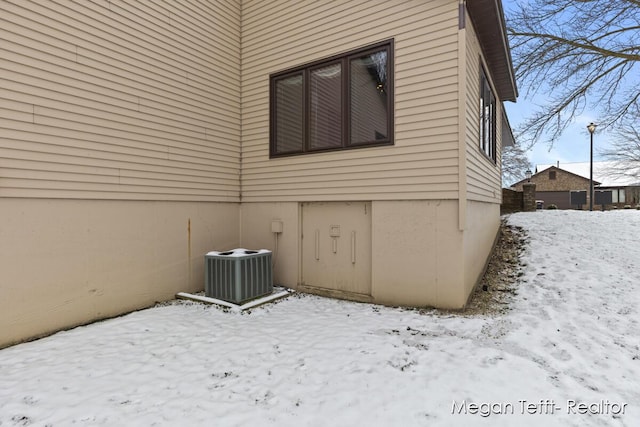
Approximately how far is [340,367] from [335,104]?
12.8ft

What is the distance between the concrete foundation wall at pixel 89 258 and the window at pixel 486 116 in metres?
5.12

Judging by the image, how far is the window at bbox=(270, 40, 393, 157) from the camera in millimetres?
4750

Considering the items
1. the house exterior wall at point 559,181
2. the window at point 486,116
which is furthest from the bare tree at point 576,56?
the house exterior wall at point 559,181

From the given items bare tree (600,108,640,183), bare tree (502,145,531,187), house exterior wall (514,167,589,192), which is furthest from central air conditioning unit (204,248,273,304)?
house exterior wall (514,167,589,192)

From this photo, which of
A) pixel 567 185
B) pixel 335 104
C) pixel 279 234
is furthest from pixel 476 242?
pixel 567 185

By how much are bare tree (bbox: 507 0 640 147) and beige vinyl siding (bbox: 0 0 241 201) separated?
9534 mm

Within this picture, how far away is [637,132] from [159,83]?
779 inches

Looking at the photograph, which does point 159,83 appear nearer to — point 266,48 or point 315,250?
point 266,48

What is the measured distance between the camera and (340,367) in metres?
2.85

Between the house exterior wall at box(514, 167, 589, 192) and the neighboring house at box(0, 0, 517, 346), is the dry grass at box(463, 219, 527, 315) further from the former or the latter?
the house exterior wall at box(514, 167, 589, 192)

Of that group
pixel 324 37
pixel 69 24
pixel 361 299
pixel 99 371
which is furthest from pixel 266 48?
pixel 99 371

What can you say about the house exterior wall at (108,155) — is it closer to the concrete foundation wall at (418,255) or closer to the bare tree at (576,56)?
the concrete foundation wall at (418,255)

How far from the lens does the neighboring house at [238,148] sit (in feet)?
11.7

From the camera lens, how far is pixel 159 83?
4746 mm
